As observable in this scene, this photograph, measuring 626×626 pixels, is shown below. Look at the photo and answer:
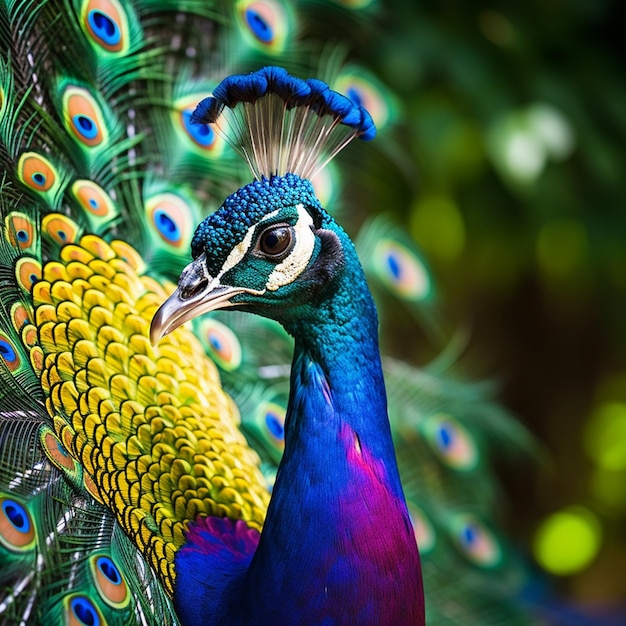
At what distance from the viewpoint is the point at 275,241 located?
0.93m

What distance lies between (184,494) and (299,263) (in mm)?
353

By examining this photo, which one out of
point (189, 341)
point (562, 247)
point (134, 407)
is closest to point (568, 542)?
point (562, 247)

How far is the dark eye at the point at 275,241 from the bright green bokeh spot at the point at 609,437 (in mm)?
1750

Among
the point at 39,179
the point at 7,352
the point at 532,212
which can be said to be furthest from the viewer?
the point at 532,212

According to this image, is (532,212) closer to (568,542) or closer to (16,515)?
(568,542)

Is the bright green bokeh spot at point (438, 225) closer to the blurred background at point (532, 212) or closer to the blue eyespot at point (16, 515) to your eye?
the blurred background at point (532, 212)

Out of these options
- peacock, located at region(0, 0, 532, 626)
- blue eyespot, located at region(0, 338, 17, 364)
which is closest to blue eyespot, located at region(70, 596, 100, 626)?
peacock, located at region(0, 0, 532, 626)

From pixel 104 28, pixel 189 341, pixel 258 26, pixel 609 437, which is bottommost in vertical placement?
pixel 189 341

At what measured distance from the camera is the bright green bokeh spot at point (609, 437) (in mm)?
2441

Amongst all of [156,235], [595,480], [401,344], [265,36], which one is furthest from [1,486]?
[595,480]

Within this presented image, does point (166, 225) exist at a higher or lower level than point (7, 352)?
higher

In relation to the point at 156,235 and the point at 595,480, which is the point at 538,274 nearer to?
the point at 595,480

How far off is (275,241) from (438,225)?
1341 millimetres

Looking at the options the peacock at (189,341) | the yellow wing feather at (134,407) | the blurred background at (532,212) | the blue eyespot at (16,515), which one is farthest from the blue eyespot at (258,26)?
the blue eyespot at (16,515)
